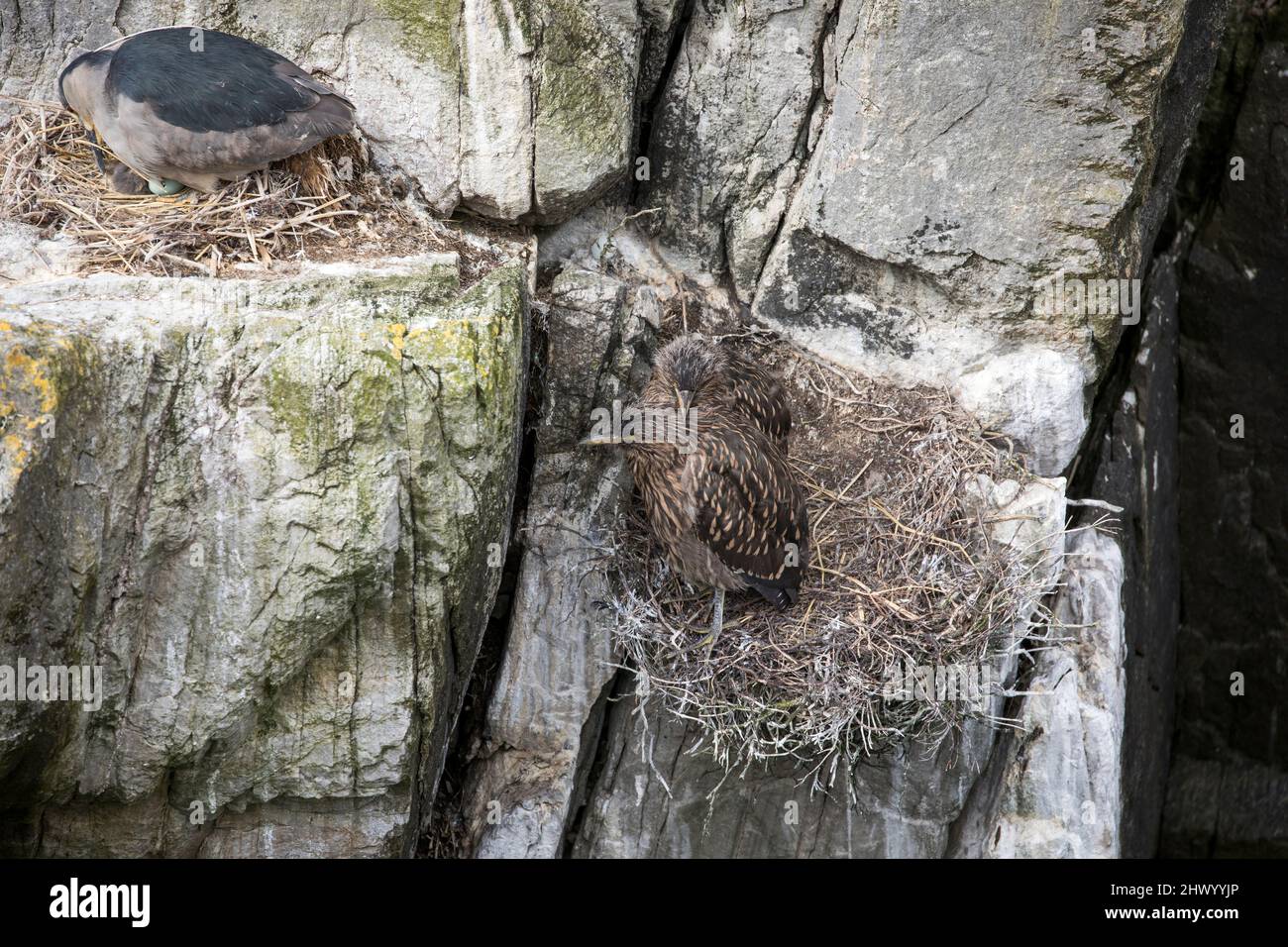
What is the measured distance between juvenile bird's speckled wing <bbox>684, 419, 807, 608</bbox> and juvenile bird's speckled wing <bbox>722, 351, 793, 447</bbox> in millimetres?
228

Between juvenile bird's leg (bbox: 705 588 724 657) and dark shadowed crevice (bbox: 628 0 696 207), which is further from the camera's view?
dark shadowed crevice (bbox: 628 0 696 207)

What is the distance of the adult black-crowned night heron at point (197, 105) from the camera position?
4312mm

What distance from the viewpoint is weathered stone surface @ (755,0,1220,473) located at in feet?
16.0

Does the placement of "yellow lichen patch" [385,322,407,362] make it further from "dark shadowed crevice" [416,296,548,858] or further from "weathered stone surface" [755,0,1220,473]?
"weathered stone surface" [755,0,1220,473]

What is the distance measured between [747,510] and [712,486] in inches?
6.6

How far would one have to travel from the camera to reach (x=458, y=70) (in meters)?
4.77

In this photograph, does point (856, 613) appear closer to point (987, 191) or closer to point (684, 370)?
point (684, 370)

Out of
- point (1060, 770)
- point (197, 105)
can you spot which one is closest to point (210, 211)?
point (197, 105)

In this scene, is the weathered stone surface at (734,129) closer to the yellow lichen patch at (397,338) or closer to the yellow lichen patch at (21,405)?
the yellow lichen patch at (397,338)

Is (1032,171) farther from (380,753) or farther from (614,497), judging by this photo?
(380,753)

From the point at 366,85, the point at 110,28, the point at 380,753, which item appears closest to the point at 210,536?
the point at 380,753

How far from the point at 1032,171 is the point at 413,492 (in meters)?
2.96

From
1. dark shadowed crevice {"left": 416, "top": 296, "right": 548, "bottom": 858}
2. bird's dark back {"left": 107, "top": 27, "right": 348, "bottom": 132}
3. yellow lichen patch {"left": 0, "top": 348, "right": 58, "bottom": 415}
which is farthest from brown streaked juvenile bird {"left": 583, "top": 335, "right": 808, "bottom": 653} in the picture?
yellow lichen patch {"left": 0, "top": 348, "right": 58, "bottom": 415}

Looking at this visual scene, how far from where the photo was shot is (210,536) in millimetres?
3988
